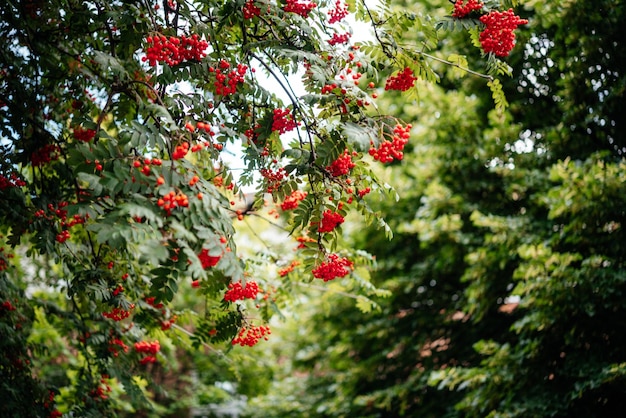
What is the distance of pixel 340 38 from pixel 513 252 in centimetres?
384

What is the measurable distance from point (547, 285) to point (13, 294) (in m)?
4.97

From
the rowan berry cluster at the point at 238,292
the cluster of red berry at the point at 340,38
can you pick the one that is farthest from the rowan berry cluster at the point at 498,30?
the rowan berry cluster at the point at 238,292

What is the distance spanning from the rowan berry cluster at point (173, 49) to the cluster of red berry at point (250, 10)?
0.95 feet

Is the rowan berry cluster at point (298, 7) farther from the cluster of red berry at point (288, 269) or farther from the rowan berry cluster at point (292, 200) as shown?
the cluster of red berry at point (288, 269)

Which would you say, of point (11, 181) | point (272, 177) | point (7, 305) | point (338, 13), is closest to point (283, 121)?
point (272, 177)

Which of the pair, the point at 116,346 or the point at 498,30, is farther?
the point at 116,346

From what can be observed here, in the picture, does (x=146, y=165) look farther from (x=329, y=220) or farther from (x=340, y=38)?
(x=340, y=38)

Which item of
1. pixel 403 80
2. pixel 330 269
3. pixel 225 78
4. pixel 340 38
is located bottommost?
pixel 330 269

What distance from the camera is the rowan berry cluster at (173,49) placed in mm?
2678

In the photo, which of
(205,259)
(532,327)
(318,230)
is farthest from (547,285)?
(205,259)

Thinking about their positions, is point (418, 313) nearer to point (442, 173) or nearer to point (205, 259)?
point (442, 173)

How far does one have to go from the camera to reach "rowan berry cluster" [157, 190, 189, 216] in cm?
207

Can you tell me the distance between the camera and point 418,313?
803 centimetres

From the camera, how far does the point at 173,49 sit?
2.75m
